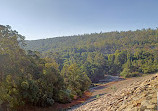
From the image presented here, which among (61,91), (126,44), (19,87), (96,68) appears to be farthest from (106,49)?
(19,87)

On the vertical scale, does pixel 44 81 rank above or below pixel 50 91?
above

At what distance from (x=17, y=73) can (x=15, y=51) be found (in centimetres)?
202

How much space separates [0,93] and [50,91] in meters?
8.43

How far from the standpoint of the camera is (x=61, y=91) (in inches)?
708

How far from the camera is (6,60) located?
8.56 metres

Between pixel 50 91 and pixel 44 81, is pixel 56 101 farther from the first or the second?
pixel 44 81

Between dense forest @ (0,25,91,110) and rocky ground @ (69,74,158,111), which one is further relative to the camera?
dense forest @ (0,25,91,110)

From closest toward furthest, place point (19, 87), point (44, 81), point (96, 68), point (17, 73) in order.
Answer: point (17, 73) → point (19, 87) → point (44, 81) → point (96, 68)

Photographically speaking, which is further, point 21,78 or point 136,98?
point 21,78

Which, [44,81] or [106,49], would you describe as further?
[106,49]

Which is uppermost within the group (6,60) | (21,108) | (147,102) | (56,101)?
(6,60)

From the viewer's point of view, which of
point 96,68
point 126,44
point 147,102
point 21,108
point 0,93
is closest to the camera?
point 147,102

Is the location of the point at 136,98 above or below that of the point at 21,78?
above

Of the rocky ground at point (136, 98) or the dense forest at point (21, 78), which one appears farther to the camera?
the dense forest at point (21, 78)
